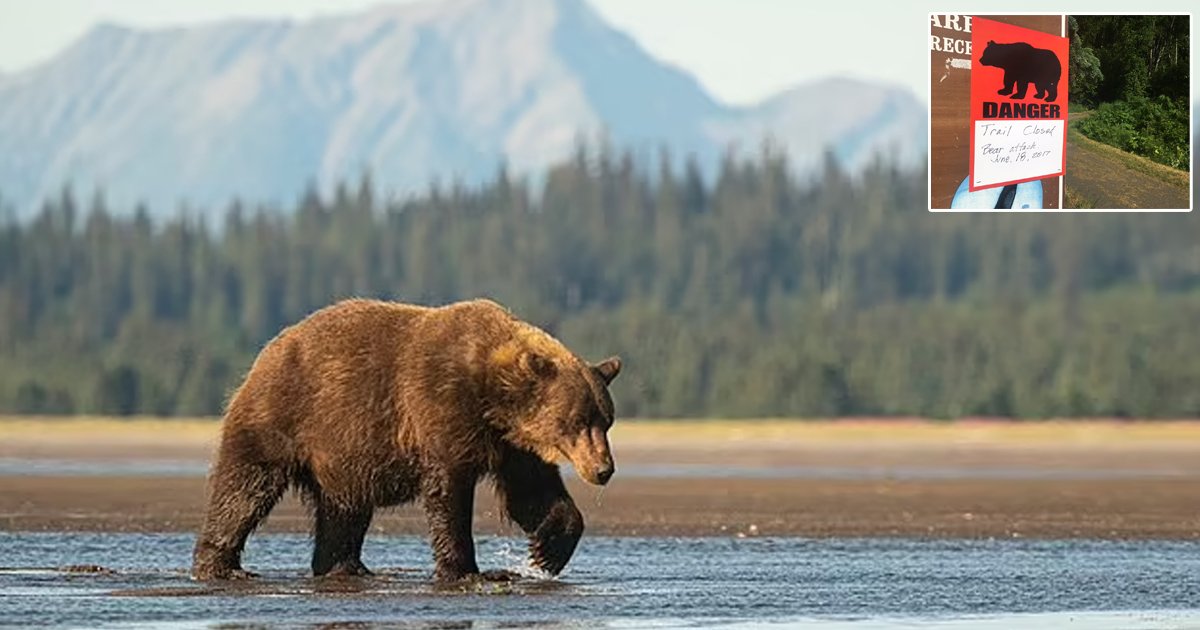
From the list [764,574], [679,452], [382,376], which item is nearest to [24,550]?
[382,376]

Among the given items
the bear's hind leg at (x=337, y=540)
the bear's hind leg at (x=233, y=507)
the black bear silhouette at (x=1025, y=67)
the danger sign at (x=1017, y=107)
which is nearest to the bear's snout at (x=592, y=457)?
the bear's hind leg at (x=337, y=540)

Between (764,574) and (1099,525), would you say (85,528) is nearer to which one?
(764,574)

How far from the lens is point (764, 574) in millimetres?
20594

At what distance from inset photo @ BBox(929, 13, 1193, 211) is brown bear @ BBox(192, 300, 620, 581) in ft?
41.3

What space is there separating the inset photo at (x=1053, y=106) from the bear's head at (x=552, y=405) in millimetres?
12630

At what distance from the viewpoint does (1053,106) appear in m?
31.4

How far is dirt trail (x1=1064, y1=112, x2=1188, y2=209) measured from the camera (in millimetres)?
33000

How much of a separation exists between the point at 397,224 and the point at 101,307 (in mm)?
13201

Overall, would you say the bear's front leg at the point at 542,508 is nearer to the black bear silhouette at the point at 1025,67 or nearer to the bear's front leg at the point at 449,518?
the bear's front leg at the point at 449,518

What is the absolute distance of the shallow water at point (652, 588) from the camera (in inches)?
671

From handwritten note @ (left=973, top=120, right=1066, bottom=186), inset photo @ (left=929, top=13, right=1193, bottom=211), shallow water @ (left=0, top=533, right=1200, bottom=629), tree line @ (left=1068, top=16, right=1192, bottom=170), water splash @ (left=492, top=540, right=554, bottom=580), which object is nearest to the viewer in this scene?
shallow water @ (left=0, top=533, right=1200, bottom=629)

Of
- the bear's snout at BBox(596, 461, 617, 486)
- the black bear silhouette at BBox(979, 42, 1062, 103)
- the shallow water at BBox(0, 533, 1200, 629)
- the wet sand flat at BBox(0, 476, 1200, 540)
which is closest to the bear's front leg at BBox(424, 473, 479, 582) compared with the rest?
the shallow water at BBox(0, 533, 1200, 629)

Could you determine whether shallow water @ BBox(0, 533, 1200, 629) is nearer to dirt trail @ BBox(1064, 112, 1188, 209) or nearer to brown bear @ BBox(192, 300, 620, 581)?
brown bear @ BBox(192, 300, 620, 581)

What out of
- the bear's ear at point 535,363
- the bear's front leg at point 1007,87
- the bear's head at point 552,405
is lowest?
the bear's head at point 552,405
